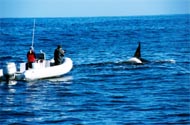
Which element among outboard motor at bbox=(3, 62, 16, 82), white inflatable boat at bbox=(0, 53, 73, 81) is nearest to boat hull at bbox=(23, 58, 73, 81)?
white inflatable boat at bbox=(0, 53, 73, 81)

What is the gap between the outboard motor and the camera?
26.9m

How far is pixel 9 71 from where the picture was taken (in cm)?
2703

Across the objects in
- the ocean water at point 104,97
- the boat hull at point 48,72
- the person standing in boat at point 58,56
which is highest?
the person standing in boat at point 58,56

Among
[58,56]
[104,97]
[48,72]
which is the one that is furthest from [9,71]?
[104,97]

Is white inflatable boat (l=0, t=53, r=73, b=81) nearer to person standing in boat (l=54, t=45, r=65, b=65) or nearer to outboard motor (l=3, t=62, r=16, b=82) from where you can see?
outboard motor (l=3, t=62, r=16, b=82)

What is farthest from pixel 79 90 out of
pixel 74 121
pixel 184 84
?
pixel 74 121

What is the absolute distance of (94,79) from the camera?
2930 cm

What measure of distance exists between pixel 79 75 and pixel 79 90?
567 centimetres

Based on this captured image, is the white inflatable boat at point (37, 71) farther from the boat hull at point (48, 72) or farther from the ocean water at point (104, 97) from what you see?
the ocean water at point (104, 97)

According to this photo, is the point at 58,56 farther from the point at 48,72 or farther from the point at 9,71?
the point at 9,71

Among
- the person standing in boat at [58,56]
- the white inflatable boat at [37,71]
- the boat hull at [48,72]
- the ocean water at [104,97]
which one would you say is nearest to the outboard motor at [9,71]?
the white inflatable boat at [37,71]

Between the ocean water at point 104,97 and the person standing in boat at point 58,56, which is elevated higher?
the person standing in boat at point 58,56

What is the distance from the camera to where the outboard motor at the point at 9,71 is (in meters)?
26.9

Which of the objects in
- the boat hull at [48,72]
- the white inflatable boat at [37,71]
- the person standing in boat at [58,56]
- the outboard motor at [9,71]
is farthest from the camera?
the person standing in boat at [58,56]
